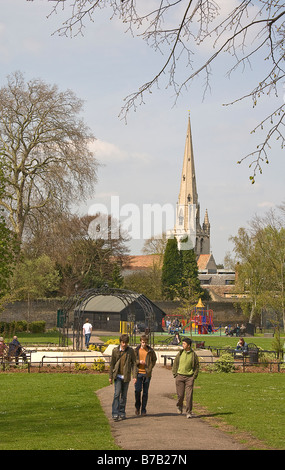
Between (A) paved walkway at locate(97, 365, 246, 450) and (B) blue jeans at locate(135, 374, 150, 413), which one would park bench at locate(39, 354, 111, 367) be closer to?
(A) paved walkway at locate(97, 365, 246, 450)

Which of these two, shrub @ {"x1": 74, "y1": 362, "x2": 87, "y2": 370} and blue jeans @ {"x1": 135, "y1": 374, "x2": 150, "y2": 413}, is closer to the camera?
blue jeans @ {"x1": 135, "y1": 374, "x2": 150, "y2": 413}

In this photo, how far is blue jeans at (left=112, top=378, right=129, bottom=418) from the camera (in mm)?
13055

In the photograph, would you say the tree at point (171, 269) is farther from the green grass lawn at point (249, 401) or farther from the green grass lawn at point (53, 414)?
the green grass lawn at point (53, 414)

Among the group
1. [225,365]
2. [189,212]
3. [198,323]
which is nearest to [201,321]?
[198,323]

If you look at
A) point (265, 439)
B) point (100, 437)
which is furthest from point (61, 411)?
point (265, 439)

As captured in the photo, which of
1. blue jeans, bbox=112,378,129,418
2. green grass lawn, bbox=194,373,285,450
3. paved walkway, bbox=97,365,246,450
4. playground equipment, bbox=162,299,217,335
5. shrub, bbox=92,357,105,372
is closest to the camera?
paved walkway, bbox=97,365,246,450

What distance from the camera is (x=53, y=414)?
551 inches

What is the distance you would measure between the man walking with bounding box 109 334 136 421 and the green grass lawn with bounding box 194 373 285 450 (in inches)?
78.5

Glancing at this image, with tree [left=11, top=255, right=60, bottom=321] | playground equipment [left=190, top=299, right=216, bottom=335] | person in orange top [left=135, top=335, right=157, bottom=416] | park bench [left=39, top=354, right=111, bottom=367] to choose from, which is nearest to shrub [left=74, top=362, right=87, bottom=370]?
park bench [left=39, top=354, right=111, bottom=367]

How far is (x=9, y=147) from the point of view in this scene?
42562 mm

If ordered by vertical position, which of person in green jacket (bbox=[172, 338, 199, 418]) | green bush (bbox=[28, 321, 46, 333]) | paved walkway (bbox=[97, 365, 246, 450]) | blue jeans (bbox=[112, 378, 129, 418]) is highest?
green bush (bbox=[28, 321, 46, 333])
